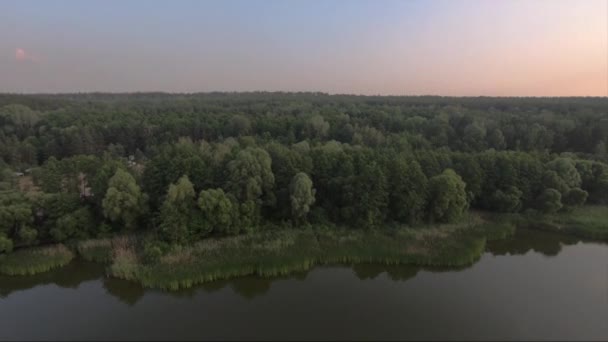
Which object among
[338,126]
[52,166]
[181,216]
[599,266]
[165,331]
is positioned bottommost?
[165,331]

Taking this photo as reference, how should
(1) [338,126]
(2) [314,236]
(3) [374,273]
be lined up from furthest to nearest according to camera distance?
(1) [338,126] < (2) [314,236] < (3) [374,273]

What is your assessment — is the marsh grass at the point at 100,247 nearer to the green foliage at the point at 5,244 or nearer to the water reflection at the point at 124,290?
the water reflection at the point at 124,290

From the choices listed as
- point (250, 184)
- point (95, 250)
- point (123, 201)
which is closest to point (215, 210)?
point (250, 184)

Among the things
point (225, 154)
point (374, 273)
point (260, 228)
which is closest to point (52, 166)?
point (225, 154)

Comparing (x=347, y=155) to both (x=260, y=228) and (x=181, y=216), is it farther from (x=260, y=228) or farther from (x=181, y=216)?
(x=181, y=216)

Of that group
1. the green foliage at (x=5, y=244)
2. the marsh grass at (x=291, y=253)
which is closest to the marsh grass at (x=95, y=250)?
the marsh grass at (x=291, y=253)

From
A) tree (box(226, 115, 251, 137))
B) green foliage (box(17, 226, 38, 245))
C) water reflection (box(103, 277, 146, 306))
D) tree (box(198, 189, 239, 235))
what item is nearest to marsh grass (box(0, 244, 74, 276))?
green foliage (box(17, 226, 38, 245))

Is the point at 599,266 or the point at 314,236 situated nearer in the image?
the point at 599,266
